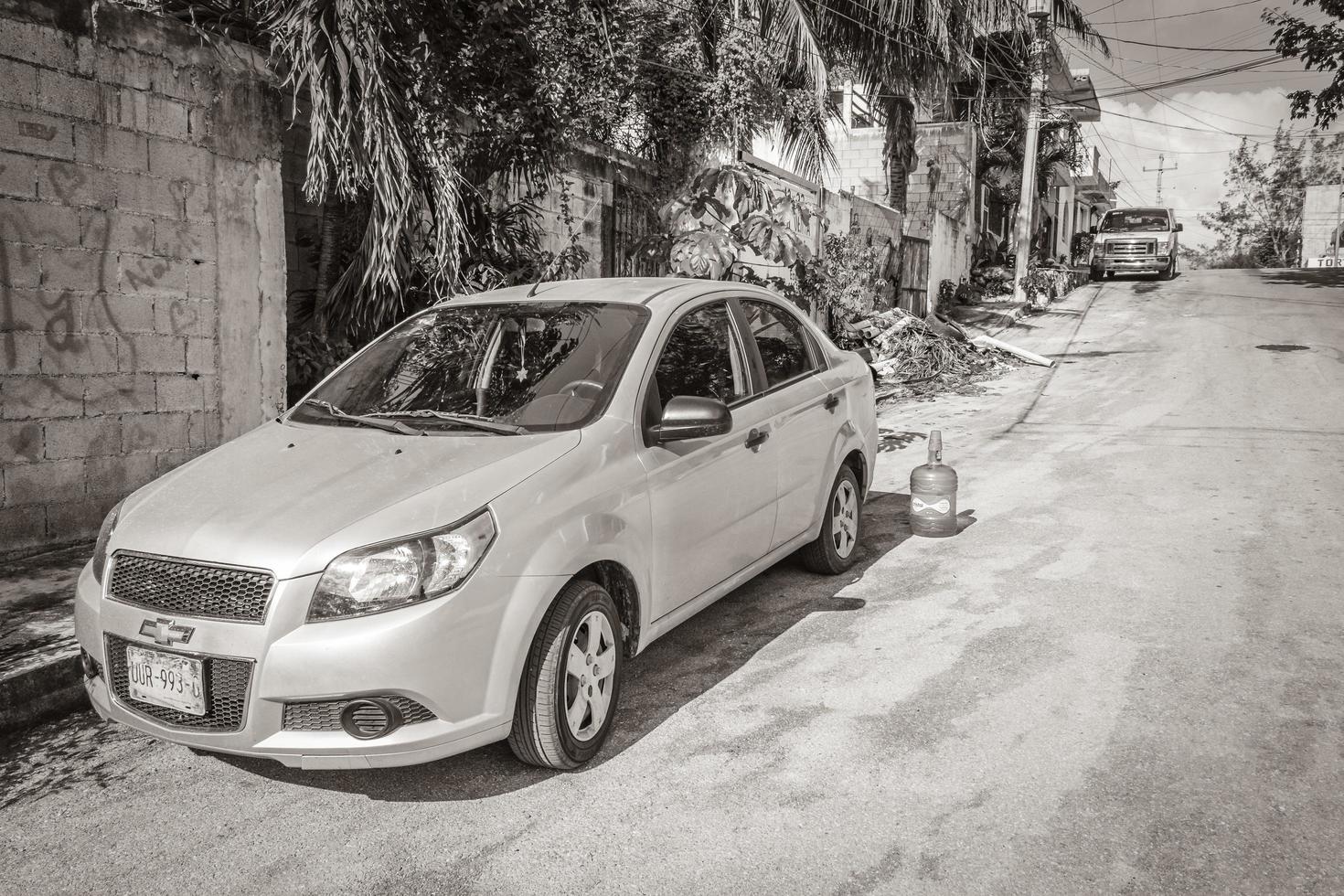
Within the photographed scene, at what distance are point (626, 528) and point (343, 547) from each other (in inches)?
41.5

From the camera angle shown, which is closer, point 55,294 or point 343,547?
point 343,547

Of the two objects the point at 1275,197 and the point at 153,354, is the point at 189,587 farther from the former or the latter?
the point at 1275,197

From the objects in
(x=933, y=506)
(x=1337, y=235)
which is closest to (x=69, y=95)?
(x=933, y=506)

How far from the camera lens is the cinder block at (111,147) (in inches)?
232

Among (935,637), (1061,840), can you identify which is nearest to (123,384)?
(935,637)

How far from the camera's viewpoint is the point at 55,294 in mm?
5781

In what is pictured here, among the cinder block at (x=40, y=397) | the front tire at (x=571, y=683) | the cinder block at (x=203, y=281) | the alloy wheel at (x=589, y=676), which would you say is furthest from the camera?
the cinder block at (x=203, y=281)

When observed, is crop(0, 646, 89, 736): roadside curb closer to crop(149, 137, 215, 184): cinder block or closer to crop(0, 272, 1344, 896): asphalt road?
crop(0, 272, 1344, 896): asphalt road

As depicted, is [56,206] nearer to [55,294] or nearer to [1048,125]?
[55,294]

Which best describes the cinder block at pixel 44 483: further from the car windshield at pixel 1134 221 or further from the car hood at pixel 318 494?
the car windshield at pixel 1134 221

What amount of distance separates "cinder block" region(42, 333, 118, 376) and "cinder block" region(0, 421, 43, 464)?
31 cm

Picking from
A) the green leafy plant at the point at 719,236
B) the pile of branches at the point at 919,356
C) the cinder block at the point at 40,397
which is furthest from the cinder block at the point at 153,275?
the pile of branches at the point at 919,356

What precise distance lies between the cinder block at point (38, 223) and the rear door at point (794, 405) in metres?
3.77

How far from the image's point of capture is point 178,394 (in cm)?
648
